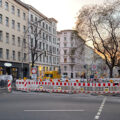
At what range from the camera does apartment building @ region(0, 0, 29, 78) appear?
1663 inches

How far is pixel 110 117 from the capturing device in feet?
26.5

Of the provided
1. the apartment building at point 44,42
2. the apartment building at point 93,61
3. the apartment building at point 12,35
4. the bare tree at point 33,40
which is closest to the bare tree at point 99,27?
the apartment building at point 93,61

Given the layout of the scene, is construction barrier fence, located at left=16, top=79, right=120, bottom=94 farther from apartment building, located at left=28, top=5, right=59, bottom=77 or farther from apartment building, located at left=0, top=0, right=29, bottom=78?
apartment building, located at left=28, top=5, right=59, bottom=77

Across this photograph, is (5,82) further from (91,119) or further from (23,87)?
(91,119)

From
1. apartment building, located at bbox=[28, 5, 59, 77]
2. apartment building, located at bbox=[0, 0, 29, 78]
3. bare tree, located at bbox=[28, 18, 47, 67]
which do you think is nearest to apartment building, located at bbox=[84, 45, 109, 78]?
bare tree, located at bbox=[28, 18, 47, 67]

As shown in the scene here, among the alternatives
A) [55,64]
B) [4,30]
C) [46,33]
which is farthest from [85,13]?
[55,64]

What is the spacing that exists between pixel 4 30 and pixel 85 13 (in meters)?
16.1

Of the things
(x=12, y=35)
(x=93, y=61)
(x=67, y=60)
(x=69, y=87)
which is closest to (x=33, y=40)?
(x=12, y=35)

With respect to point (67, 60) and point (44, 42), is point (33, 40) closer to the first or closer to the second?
point (44, 42)

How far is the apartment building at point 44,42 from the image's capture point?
55906 mm

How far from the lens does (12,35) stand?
152 ft

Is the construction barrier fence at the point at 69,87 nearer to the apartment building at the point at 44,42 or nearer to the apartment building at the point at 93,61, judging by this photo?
the apartment building at the point at 93,61

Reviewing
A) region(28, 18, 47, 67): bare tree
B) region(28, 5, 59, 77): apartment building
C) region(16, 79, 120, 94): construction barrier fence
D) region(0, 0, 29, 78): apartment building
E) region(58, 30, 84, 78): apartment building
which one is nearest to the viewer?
region(16, 79, 120, 94): construction barrier fence

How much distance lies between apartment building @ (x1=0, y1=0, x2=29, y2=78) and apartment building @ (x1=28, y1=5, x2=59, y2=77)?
3.73 metres
